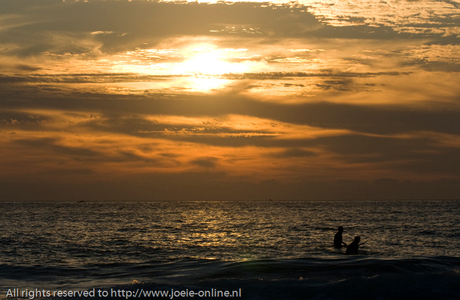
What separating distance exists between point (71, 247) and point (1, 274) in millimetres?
13527

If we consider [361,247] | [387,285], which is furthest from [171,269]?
[361,247]

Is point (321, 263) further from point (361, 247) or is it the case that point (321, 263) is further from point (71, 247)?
point (71, 247)

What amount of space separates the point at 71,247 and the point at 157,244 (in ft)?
24.4

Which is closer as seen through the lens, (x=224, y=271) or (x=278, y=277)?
(x=278, y=277)

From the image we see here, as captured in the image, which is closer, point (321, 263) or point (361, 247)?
point (321, 263)

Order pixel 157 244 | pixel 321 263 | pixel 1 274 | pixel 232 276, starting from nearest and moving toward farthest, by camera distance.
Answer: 1. pixel 232 276
2. pixel 1 274
3. pixel 321 263
4. pixel 157 244

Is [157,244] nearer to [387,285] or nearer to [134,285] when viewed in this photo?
[134,285]

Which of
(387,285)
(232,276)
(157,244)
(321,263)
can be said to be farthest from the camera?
(157,244)

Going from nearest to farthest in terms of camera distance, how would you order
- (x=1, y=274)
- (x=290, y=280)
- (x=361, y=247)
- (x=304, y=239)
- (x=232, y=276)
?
(x=290, y=280) → (x=232, y=276) → (x=1, y=274) → (x=361, y=247) → (x=304, y=239)

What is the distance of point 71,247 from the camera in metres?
35.1

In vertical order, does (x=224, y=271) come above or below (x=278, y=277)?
below

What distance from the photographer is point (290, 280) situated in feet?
59.6

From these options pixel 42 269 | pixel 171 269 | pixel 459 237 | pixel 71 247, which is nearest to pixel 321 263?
pixel 171 269

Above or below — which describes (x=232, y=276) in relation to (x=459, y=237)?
above
